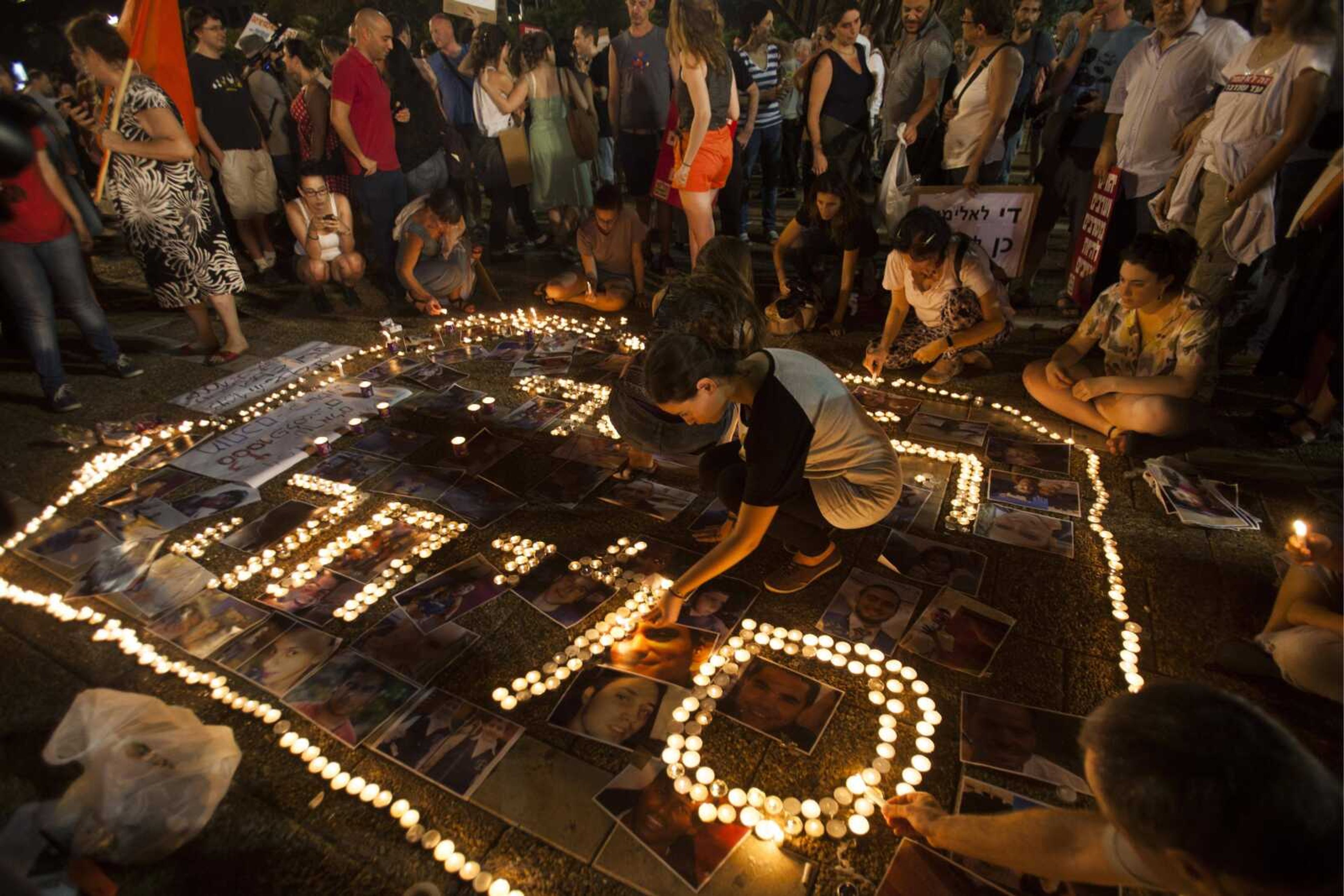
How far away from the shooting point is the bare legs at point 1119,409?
309 cm

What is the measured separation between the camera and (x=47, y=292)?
359 centimetres

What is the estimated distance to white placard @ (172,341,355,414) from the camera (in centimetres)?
392

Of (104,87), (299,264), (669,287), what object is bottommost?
(299,264)

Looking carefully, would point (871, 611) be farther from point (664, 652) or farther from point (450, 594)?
point (450, 594)

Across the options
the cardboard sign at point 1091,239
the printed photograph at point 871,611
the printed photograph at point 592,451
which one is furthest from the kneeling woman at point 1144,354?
the printed photograph at point 592,451

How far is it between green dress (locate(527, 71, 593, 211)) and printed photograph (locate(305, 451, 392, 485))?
11.2 ft

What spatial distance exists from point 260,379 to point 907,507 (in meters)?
3.72

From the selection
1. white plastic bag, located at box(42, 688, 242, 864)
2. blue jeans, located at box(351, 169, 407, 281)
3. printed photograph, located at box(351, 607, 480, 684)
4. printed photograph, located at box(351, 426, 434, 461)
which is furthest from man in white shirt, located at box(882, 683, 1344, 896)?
blue jeans, located at box(351, 169, 407, 281)

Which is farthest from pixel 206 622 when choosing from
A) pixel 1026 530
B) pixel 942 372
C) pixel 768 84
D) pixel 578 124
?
pixel 768 84

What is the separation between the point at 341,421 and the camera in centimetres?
371

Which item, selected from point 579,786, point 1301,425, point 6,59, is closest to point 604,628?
point 579,786

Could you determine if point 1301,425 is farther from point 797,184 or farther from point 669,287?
point 797,184

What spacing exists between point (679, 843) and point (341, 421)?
2.89 meters

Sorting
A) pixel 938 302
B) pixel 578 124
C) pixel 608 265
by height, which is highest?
pixel 578 124
